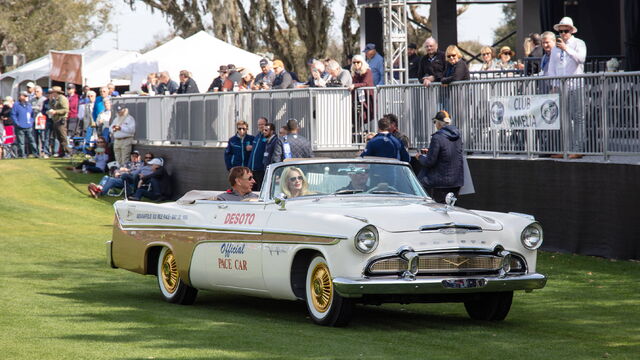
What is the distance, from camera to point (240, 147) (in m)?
22.9

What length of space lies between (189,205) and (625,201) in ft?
18.7

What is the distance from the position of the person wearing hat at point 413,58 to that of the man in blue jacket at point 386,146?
32.3ft

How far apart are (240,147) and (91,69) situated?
19.1 meters

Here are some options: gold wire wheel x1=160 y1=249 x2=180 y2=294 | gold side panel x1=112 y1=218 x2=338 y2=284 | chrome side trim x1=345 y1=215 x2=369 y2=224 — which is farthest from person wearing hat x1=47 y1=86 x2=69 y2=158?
chrome side trim x1=345 y1=215 x2=369 y2=224

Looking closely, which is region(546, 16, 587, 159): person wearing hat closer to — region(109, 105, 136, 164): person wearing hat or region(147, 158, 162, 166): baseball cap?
region(147, 158, 162, 166): baseball cap

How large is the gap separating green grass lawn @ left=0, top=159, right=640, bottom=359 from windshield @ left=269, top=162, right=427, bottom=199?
1.12 metres

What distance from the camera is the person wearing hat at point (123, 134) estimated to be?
30109 millimetres

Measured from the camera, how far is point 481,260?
9.99m

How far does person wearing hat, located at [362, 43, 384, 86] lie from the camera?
22.6 m

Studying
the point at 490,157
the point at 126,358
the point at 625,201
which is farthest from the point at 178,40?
the point at 126,358

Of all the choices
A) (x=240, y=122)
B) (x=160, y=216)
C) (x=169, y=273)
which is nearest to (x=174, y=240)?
(x=160, y=216)

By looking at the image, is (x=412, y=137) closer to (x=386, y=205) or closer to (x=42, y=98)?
(x=386, y=205)

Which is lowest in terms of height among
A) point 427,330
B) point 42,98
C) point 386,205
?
point 427,330

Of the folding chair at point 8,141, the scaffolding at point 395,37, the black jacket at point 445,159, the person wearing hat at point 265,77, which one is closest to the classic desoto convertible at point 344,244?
the black jacket at point 445,159
